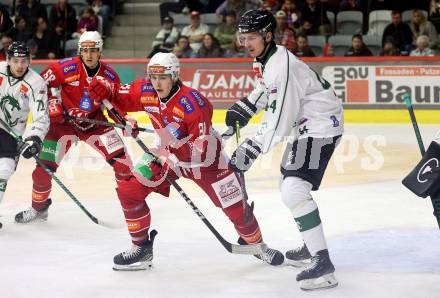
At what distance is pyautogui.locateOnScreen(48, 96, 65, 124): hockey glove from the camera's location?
5852 mm

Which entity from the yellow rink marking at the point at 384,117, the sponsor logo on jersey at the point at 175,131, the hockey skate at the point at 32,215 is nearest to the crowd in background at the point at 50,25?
the yellow rink marking at the point at 384,117

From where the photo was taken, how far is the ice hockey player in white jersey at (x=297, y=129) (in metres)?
4.31

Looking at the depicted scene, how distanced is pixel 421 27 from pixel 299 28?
1.57m

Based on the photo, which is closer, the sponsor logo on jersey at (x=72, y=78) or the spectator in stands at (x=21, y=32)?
the sponsor logo on jersey at (x=72, y=78)

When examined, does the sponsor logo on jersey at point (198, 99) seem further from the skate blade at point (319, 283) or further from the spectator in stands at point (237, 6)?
the spectator in stands at point (237, 6)

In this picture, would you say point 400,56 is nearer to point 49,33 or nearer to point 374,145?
point 374,145

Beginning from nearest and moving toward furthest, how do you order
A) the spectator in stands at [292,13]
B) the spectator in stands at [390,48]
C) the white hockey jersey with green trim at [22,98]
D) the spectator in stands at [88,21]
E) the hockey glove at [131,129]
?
the hockey glove at [131,129] → the white hockey jersey with green trim at [22,98] → the spectator in stands at [390,48] → the spectator in stands at [292,13] → the spectator in stands at [88,21]

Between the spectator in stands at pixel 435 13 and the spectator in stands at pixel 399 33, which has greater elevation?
the spectator in stands at pixel 435 13

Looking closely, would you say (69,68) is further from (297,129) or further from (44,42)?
(44,42)

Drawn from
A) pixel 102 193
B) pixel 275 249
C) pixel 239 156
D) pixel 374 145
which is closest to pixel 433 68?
pixel 374 145

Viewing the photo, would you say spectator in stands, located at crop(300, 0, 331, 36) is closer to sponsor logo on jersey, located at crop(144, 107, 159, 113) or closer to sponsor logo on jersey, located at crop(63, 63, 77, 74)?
sponsor logo on jersey, located at crop(63, 63, 77, 74)

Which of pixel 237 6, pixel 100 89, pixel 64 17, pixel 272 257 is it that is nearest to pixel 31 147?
pixel 100 89

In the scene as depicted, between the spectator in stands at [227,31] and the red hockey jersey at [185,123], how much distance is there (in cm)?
667

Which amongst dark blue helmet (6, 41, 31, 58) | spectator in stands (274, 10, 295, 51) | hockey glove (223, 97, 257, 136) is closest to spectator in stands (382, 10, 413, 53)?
spectator in stands (274, 10, 295, 51)
